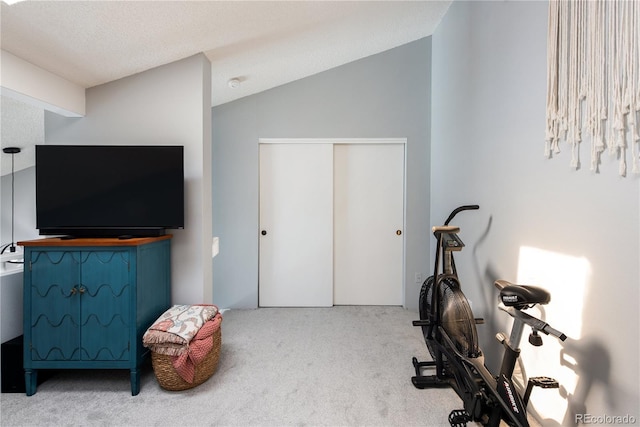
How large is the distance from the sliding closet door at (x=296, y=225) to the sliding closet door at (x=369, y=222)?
0.49 feet

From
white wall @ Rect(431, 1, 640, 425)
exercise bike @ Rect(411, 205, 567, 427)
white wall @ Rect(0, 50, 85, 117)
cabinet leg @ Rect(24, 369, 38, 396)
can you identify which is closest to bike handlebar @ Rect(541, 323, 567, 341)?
exercise bike @ Rect(411, 205, 567, 427)

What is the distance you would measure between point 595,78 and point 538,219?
69 centimetres

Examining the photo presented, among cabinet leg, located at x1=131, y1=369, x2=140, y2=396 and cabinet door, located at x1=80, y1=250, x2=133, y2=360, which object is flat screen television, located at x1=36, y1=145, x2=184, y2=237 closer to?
cabinet door, located at x1=80, y1=250, x2=133, y2=360

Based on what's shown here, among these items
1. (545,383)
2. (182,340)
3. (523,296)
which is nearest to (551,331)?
(523,296)

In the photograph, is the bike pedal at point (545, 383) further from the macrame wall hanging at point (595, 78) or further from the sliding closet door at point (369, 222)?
the sliding closet door at point (369, 222)

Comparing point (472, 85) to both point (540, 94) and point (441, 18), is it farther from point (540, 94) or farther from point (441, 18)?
point (441, 18)

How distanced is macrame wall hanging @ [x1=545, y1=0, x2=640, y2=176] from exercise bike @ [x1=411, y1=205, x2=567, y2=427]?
67cm

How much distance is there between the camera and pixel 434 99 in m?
3.34

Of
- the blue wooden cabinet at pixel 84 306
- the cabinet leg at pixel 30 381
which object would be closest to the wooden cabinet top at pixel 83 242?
the blue wooden cabinet at pixel 84 306

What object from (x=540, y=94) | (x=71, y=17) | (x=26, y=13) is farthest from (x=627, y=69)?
(x=26, y=13)

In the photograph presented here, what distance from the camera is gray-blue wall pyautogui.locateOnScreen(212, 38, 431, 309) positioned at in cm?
347

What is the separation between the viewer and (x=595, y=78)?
1.27 metres

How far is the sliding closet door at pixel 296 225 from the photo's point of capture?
11.7ft

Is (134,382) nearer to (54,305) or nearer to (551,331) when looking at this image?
(54,305)
